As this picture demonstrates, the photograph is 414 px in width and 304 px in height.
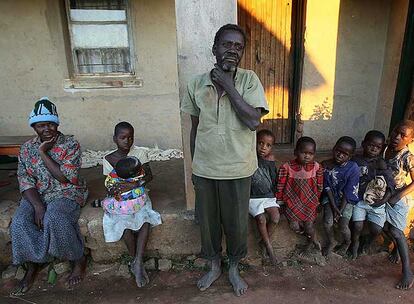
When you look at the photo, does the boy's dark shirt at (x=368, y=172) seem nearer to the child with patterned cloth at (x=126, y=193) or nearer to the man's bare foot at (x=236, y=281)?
the man's bare foot at (x=236, y=281)

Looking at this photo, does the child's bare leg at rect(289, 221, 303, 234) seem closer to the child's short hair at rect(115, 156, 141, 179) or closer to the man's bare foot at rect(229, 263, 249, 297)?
the man's bare foot at rect(229, 263, 249, 297)

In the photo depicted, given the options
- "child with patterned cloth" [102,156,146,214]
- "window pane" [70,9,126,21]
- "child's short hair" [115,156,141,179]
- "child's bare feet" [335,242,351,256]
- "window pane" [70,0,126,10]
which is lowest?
"child's bare feet" [335,242,351,256]

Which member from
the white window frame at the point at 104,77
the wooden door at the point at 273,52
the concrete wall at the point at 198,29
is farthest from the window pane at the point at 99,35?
the concrete wall at the point at 198,29

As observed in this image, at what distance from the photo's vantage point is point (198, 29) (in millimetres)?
2482

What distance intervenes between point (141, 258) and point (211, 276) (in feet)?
2.02

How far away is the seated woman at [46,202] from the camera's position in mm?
2654

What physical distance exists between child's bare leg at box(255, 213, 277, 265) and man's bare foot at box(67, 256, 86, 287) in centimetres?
159

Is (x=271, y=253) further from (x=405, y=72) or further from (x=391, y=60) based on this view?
(x=391, y=60)

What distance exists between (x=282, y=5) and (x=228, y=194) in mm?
3249

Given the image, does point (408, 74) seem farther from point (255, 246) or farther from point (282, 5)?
point (255, 246)

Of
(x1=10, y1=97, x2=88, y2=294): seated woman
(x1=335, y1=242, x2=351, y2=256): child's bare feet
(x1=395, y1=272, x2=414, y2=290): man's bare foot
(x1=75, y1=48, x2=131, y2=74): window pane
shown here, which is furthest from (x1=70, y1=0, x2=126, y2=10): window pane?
(x1=395, y1=272, x2=414, y2=290): man's bare foot

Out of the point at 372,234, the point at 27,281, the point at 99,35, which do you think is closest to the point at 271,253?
the point at 372,234

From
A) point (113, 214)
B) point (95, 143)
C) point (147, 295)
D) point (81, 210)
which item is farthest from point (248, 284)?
point (95, 143)

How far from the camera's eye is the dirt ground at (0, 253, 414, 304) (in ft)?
8.46
